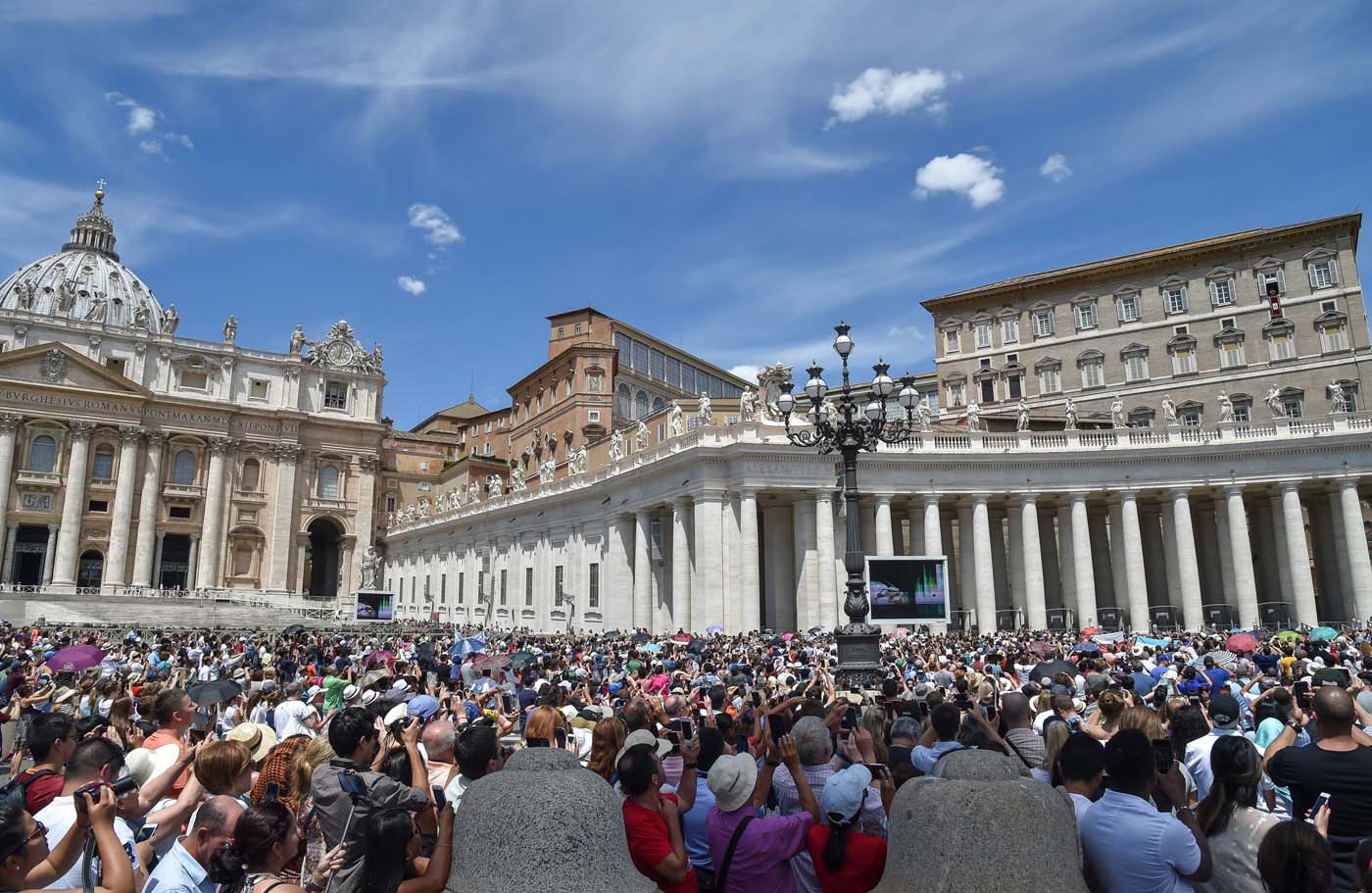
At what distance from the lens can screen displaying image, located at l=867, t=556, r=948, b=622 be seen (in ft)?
80.0

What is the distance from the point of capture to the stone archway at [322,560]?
242 feet

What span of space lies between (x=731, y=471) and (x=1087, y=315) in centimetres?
3319

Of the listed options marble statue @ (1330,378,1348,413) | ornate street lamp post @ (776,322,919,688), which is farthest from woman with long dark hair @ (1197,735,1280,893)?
marble statue @ (1330,378,1348,413)

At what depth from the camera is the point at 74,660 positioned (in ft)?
51.9

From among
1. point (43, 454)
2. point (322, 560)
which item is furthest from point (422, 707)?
point (322, 560)

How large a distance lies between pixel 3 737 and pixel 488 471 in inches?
2481

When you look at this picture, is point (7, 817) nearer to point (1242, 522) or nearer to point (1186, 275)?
point (1242, 522)

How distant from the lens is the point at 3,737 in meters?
11.9

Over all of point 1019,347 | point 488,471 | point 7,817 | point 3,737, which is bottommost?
point 3,737

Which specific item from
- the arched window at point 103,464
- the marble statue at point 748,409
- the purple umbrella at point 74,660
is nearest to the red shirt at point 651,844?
the purple umbrella at point 74,660

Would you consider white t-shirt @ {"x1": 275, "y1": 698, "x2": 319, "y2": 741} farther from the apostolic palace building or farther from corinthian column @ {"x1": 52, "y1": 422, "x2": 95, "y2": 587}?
corinthian column @ {"x1": 52, "y1": 422, "x2": 95, "y2": 587}

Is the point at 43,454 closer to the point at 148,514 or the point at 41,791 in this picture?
the point at 148,514

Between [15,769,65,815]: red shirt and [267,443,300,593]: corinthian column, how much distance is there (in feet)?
227

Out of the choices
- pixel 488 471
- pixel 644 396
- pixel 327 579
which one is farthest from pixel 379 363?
pixel 644 396
